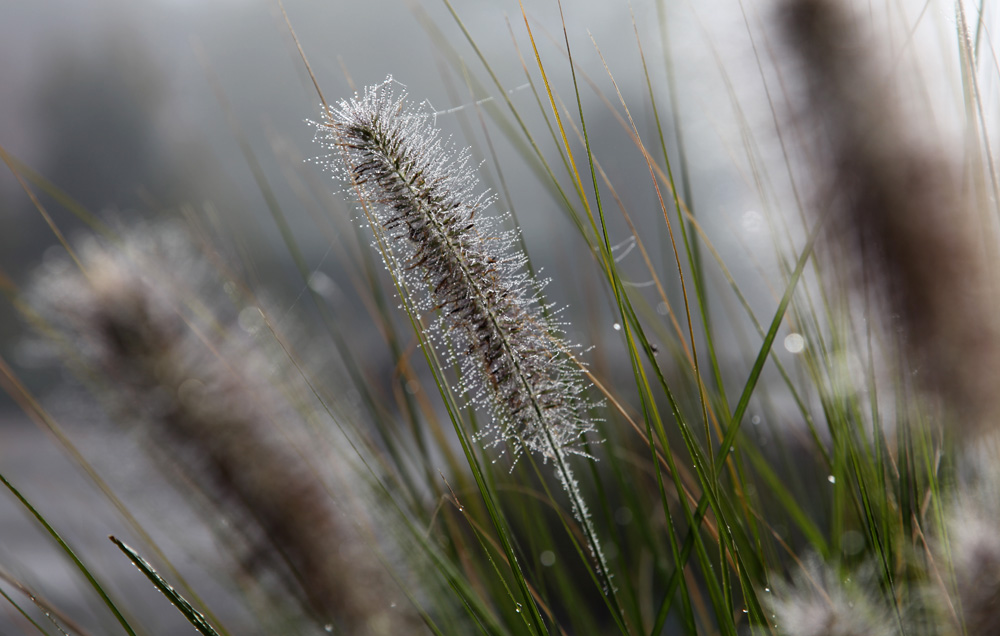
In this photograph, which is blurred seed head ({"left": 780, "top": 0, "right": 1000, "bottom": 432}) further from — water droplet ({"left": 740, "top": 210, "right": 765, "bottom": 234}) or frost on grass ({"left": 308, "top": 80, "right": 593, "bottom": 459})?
frost on grass ({"left": 308, "top": 80, "right": 593, "bottom": 459})

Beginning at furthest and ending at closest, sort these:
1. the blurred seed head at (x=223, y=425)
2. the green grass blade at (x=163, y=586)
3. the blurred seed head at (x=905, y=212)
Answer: the blurred seed head at (x=223, y=425) → the blurred seed head at (x=905, y=212) → the green grass blade at (x=163, y=586)

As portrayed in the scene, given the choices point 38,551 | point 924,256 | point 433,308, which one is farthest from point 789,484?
point 38,551

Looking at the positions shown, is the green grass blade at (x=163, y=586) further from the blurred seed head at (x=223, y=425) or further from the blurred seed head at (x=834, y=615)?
the blurred seed head at (x=834, y=615)

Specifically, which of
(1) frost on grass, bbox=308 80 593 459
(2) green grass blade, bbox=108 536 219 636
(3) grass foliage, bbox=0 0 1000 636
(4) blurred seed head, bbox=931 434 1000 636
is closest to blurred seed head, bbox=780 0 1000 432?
(3) grass foliage, bbox=0 0 1000 636

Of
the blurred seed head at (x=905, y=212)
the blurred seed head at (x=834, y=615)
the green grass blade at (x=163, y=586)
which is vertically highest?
the blurred seed head at (x=905, y=212)

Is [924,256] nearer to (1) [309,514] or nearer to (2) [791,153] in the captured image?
(2) [791,153]

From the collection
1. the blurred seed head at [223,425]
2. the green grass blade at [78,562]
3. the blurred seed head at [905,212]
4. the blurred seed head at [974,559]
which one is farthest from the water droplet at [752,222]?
the green grass blade at [78,562]

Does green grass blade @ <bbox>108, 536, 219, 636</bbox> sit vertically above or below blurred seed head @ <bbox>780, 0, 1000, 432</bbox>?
below

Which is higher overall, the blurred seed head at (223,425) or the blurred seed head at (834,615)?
the blurred seed head at (223,425)

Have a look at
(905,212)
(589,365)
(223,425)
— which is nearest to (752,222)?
(905,212)
